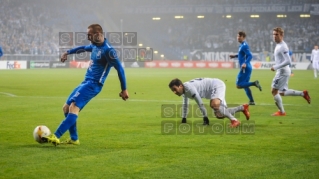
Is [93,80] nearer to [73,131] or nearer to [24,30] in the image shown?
[73,131]

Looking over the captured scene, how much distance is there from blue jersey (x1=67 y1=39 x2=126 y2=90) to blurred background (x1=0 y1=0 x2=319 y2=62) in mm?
49642

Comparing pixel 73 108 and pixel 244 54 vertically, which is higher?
pixel 244 54

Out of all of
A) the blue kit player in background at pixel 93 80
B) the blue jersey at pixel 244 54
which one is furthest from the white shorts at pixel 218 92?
the blue jersey at pixel 244 54

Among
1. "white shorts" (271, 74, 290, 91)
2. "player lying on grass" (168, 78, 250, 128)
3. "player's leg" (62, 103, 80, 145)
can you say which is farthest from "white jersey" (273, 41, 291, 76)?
"player's leg" (62, 103, 80, 145)

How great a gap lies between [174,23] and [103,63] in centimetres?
6724

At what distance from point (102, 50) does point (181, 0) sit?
6515 cm

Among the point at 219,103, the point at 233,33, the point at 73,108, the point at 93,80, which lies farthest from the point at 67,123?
the point at 233,33

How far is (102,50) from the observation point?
9.70m

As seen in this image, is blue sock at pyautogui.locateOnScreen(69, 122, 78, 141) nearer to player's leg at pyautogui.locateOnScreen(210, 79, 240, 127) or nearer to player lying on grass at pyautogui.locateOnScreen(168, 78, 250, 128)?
player lying on grass at pyautogui.locateOnScreen(168, 78, 250, 128)

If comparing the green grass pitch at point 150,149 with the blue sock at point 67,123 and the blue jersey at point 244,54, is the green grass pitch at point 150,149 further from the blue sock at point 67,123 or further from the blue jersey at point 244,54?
the blue jersey at point 244,54

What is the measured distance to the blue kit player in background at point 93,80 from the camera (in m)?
9.59

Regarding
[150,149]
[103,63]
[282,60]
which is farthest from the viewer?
[282,60]

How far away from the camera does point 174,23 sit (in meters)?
76.4

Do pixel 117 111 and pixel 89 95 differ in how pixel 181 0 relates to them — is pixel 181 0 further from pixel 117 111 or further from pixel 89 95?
pixel 89 95
